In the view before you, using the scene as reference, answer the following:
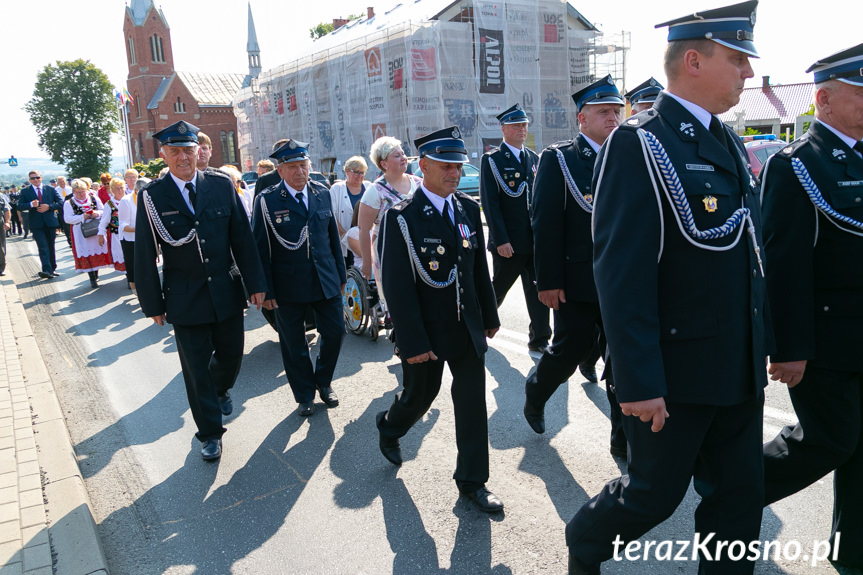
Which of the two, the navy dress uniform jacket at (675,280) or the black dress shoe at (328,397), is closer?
the navy dress uniform jacket at (675,280)

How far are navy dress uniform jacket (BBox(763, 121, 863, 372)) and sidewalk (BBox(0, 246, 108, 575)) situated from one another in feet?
10.8

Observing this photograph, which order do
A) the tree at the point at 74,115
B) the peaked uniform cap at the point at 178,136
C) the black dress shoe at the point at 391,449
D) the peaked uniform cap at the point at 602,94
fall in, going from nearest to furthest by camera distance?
the peaked uniform cap at the point at 602,94 < the black dress shoe at the point at 391,449 < the peaked uniform cap at the point at 178,136 < the tree at the point at 74,115

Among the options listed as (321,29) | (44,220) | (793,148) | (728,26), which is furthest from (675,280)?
(321,29)

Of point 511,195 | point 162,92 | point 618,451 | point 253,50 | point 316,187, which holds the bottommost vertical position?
point 618,451

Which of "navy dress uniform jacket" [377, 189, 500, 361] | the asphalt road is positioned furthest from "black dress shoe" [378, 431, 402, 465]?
"navy dress uniform jacket" [377, 189, 500, 361]

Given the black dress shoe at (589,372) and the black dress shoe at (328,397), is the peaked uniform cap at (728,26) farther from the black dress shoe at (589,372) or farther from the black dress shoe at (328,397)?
the black dress shoe at (328,397)

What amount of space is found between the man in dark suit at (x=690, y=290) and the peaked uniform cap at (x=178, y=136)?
3141 mm

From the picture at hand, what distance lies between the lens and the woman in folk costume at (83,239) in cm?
1243

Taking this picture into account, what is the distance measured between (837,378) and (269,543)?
2770 mm

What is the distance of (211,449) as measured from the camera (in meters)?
4.65

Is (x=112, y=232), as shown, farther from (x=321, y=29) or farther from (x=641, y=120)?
(x=321, y=29)

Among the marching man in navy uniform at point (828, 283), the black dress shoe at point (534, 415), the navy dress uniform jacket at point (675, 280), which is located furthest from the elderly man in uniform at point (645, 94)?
the navy dress uniform jacket at point (675, 280)

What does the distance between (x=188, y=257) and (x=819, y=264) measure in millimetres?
3770

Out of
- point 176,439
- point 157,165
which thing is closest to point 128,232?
point 176,439
